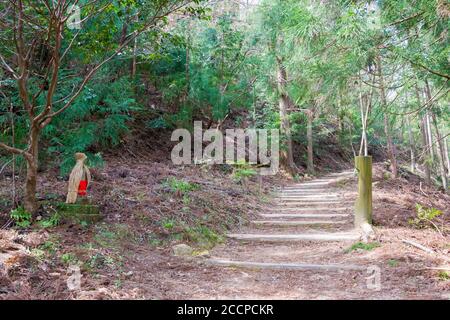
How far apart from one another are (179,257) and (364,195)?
329 cm

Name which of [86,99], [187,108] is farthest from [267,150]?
[86,99]

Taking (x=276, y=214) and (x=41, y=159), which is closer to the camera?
(x=41, y=159)

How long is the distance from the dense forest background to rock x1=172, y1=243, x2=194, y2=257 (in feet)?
6.58

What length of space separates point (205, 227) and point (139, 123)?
6.75m

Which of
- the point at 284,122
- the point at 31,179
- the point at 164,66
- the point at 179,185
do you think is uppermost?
the point at 164,66

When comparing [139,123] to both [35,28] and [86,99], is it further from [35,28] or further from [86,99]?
[35,28]

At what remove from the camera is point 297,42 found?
717 cm

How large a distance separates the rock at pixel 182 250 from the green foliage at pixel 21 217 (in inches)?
75.4

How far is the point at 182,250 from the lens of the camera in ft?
16.9

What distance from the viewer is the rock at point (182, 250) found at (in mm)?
5105

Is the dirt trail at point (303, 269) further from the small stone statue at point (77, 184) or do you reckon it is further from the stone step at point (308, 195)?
the stone step at point (308, 195)

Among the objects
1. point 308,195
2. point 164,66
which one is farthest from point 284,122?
point 164,66

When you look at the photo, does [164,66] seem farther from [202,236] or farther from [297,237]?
[297,237]

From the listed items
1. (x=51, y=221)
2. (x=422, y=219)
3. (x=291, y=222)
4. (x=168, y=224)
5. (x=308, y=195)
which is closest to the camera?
A: (x=51, y=221)
